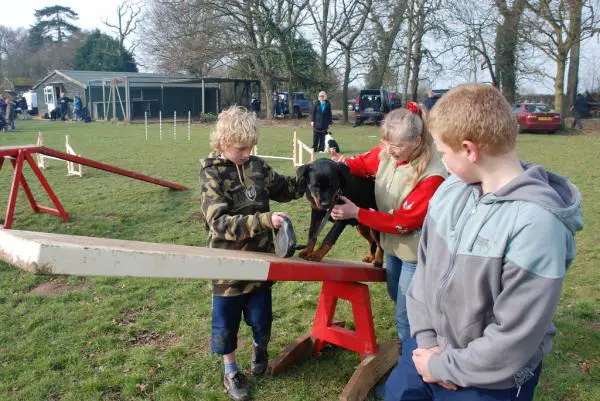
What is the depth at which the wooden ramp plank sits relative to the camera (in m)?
1.81

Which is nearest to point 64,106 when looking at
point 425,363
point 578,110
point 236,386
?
point 578,110

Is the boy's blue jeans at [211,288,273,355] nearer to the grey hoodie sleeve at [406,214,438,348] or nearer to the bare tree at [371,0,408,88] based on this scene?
the grey hoodie sleeve at [406,214,438,348]

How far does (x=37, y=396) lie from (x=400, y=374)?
8.26 feet

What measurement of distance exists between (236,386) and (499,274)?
2.14 metres

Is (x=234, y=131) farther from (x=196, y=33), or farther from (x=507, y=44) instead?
(x=507, y=44)

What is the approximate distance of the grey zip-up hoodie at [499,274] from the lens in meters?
1.51

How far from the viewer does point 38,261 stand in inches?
70.3

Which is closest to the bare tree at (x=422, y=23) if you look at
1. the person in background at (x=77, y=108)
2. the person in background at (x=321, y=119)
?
the person in background at (x=321, y=119)

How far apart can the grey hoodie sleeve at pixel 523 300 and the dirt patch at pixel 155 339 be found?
112 inches

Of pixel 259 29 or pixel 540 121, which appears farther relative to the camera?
pixel 259 29

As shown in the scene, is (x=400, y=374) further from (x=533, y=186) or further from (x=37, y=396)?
(x=37, y=396)

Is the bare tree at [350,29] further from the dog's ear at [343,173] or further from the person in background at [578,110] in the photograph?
the dog's ear at [343,173]

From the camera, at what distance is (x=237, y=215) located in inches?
114

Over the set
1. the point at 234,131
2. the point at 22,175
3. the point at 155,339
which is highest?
the point at 234,131
